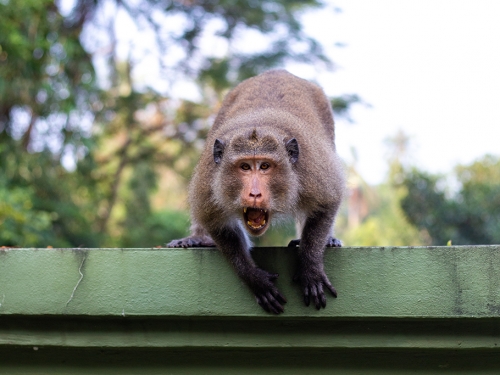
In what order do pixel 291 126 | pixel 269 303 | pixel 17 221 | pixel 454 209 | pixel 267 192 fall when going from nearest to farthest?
1. pixel 269 303
2. pixel 267 192
3. pixel 291 126
4. pixel 17 221
5. pixel 454 209

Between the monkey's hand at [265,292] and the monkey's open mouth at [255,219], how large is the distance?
298mm

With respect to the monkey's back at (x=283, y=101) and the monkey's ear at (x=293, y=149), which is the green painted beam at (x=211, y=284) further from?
the monkey's back at (x=283, y=101)

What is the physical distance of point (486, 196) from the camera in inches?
431

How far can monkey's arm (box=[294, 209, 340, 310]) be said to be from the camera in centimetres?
297

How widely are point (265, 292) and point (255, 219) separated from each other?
0.50 meters

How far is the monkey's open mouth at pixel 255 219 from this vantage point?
A: 332 centimetres

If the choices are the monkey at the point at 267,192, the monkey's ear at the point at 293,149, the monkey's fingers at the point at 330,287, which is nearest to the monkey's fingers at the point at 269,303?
the monkey at the point at 267,192

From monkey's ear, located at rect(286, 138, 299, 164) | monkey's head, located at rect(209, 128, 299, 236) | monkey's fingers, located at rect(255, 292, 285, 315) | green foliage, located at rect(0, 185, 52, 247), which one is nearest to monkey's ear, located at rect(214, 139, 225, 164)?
monkey's head, located at rect(209, 128, 299, 236)

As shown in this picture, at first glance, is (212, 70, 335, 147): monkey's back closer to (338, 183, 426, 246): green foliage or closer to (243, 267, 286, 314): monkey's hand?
(243, 267, 286, 314): monkey's hand

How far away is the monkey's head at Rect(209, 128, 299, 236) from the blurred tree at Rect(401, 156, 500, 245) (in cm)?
801

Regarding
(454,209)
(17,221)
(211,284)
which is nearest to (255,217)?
(211,284)

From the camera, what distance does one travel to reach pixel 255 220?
334 cm

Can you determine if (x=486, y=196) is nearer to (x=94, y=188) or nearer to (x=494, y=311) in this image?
(x=94, y=188)

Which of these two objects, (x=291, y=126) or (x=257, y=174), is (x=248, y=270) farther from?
(x=291, y=126)
